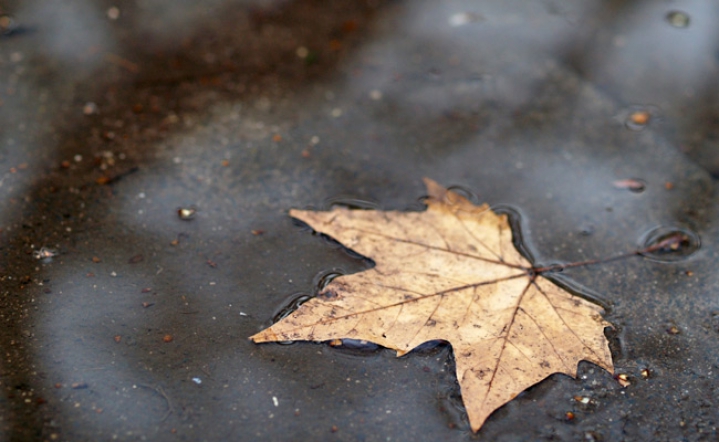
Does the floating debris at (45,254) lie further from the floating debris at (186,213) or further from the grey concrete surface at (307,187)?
the floating debris at (186,213)

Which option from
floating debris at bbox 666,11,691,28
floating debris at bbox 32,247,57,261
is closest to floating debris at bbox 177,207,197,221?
floating debris at bbox 32,247,57,261

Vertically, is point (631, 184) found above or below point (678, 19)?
below

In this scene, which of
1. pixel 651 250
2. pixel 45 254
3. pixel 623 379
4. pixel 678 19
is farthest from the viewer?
pixel 678 19

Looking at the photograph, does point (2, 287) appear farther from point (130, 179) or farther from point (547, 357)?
point (547, 357)

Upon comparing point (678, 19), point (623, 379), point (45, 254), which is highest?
point (678, 19)

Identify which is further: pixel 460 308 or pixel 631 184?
pixel 631 184

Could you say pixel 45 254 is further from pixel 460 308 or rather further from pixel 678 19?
pixel 678 19

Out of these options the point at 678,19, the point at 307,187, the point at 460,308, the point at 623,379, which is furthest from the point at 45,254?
the point at 678,19

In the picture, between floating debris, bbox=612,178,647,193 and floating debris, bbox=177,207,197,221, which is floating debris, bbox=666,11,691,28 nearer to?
floating debris, bbox=612,178,647,193
